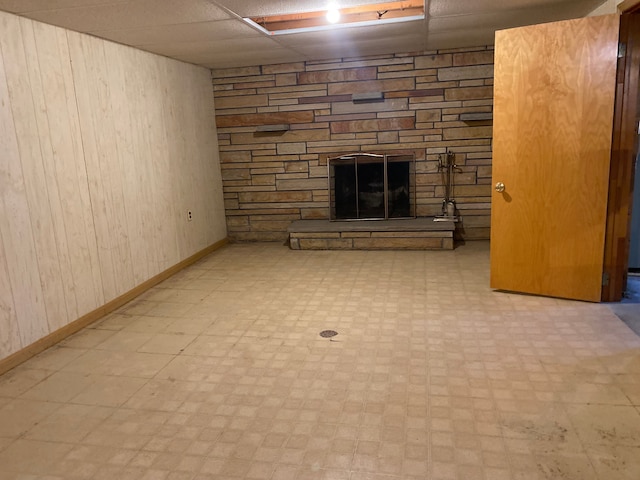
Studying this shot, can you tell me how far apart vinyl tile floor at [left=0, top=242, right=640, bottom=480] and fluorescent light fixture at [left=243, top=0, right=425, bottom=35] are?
209cm

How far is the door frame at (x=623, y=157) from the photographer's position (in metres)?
3.08

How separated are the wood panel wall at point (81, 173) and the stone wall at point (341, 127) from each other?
0.87m

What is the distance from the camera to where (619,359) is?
101 inches

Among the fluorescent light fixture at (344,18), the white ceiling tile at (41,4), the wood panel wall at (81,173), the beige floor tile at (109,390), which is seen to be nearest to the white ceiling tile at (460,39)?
the fluorescent light fixture at (344,18)

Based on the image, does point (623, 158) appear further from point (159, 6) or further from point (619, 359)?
point (159, 6)

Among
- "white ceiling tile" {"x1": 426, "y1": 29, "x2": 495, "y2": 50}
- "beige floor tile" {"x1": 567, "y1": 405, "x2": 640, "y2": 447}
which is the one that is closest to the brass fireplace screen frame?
"white ceiling tile" {"x1": 426, "y1": 29, "x2": 495, "y2": 50}

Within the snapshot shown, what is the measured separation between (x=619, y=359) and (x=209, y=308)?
267 centimetres

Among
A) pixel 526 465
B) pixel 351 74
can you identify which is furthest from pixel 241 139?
pixel 526 465

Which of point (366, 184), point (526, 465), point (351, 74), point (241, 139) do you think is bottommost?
point (526, 465)

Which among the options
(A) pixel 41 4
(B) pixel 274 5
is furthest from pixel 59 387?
(B) pixel 274 5

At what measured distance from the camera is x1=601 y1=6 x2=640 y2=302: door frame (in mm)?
3078

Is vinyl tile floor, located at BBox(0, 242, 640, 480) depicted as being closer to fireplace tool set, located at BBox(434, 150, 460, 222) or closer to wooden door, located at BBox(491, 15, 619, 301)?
wooden door, located at BBox(491, 15, 619, 301)

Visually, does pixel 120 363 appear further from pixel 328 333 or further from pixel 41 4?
pixel 41 4

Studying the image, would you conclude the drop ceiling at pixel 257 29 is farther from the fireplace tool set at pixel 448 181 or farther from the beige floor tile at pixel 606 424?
the beige floor tile at pixel 606 424
